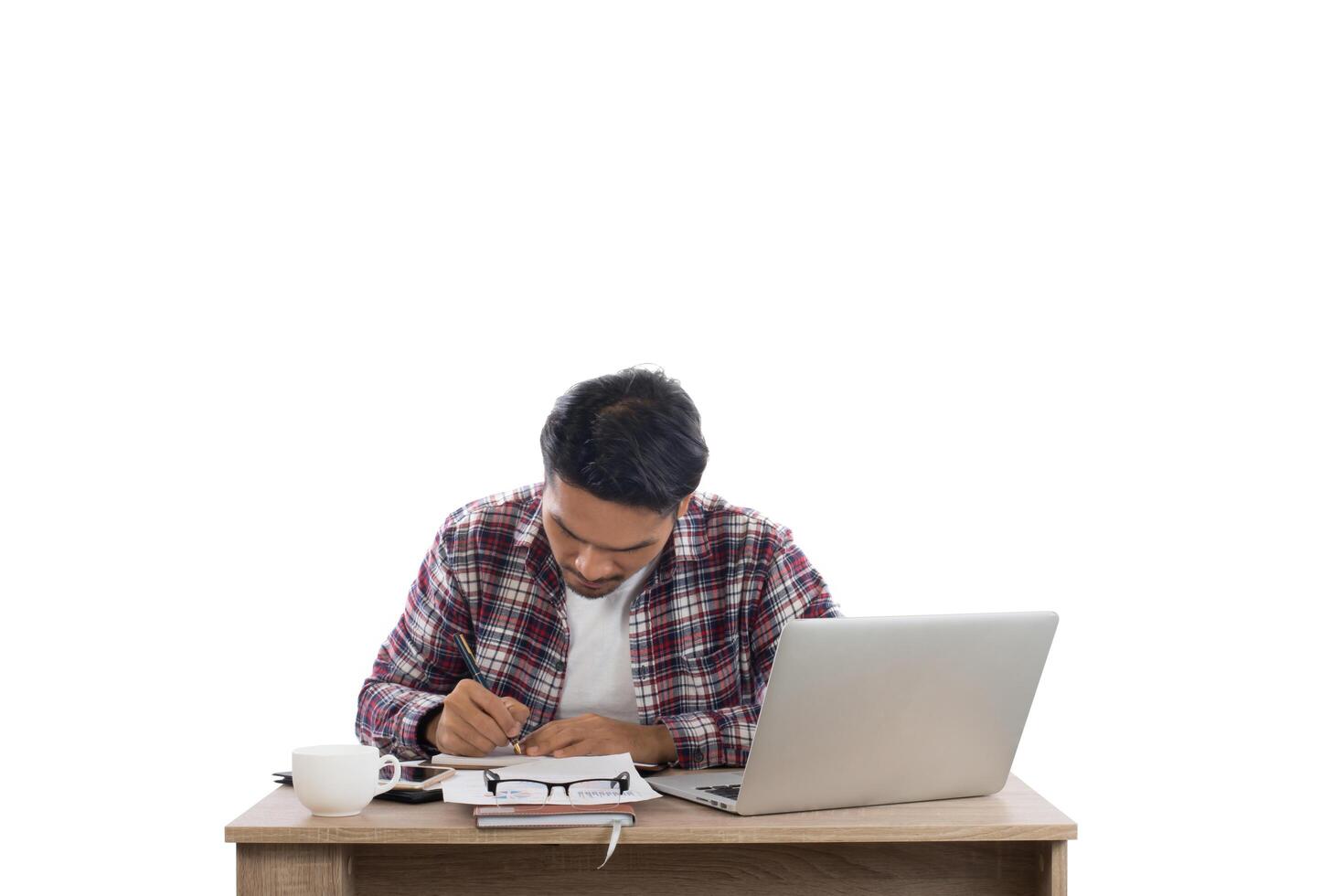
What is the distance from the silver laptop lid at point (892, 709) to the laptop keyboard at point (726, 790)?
0.06 meters

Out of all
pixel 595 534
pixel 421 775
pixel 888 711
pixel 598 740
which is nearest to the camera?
pixel 888 711

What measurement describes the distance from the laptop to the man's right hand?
0.90 ft

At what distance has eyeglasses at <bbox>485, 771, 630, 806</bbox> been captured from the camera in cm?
149

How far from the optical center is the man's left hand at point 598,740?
5.93 ft

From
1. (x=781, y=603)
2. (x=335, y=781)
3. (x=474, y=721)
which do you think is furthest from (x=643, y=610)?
(x=335, y=781)

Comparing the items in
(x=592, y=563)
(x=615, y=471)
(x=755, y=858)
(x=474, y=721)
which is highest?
(x=615, y=471)

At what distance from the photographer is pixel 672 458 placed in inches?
77.7

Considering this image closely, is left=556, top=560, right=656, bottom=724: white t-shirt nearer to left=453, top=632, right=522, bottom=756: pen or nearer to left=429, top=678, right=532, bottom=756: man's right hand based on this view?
left=453, top=632, right=522, bottom=756: pen

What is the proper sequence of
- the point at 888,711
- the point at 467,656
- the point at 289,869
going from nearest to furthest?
the point at 289,869, the point at 888,711, the point at 467,656

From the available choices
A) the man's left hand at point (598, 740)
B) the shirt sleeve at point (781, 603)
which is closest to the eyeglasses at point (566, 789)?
the man's left hand at point (598, 740)

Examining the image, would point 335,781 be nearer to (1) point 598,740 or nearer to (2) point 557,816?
(2) point 557,816

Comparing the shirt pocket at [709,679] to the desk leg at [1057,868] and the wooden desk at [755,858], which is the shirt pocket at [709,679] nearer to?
the wooden desk at [755,858]

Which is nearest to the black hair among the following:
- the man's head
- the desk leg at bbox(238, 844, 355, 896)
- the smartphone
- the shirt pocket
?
the man's head

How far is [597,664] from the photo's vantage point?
2248mm
